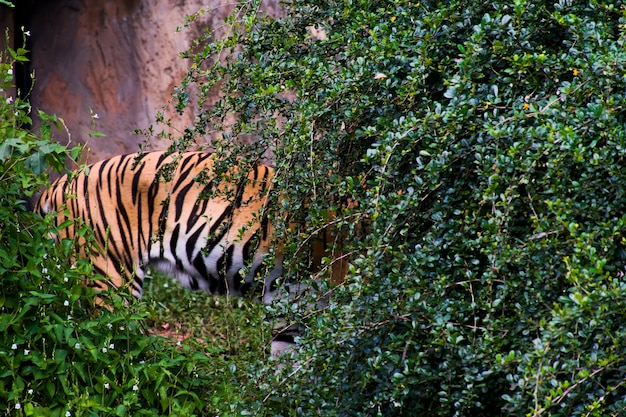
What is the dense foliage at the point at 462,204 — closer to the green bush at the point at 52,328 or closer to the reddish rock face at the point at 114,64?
the green bush at the point at 52,328

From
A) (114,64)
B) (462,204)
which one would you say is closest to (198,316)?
(114,64)

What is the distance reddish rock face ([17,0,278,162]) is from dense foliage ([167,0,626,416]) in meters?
3.76

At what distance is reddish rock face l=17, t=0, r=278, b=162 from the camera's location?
7.18 metres

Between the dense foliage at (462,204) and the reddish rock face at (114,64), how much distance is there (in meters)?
3.76

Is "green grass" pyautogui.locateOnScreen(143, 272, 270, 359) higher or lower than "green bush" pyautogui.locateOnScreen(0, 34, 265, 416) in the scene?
lower

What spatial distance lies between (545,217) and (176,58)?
504 centimetres

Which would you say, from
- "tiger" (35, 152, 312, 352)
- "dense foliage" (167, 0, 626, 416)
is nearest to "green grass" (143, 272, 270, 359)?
"tiger" (35, 152, 312, 352)

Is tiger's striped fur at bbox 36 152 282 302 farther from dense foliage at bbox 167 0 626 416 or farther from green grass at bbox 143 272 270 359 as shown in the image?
dense foliage at bbox 167 0 626 416

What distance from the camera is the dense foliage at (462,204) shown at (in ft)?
8.69

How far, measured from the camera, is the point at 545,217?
2674mm

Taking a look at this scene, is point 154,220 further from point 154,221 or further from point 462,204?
point 462,204

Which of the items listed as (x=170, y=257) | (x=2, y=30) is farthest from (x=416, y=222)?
(x=2, y=30)

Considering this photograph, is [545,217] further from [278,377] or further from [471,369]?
[278,377]

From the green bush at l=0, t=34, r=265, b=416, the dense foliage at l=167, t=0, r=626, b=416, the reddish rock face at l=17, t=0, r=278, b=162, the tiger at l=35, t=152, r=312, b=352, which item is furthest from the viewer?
the reddish rock face at l=17, t=0, r=278, b=162
